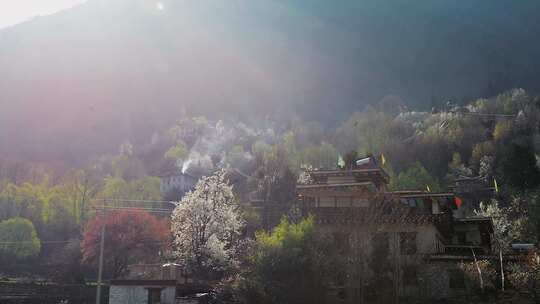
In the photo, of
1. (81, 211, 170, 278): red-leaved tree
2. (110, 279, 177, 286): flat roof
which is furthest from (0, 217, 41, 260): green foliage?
(110, 279, 177, 286): flat roof

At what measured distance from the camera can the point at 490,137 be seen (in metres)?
113

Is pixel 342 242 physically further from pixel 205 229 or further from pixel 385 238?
pixel 205 229

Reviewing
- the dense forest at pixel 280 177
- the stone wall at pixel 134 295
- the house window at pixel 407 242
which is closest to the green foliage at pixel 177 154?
the dense forest at pixel 280 177

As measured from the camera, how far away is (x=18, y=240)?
77.7m

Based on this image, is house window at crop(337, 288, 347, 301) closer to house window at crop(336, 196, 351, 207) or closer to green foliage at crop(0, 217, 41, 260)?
house window at crop(336, 196, 351, 207)

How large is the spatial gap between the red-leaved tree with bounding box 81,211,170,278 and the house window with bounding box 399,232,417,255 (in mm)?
27602

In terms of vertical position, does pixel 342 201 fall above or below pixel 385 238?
above

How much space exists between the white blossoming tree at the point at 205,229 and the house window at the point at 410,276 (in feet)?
54.1

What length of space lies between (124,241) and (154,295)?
65.2ft

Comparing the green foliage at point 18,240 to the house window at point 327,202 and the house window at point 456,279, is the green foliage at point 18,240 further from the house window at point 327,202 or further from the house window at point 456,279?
the house window at point 456,279

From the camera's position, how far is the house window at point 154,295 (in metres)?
34.6

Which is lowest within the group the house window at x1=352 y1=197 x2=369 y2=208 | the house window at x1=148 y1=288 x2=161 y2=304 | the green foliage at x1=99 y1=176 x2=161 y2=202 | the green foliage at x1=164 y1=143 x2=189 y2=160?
the house window at x1=148 y1=288 x2=161 y2=304

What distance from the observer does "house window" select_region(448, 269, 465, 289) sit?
34094 millimetres

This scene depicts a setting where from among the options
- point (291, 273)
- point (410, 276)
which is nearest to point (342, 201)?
point (410, 276)
